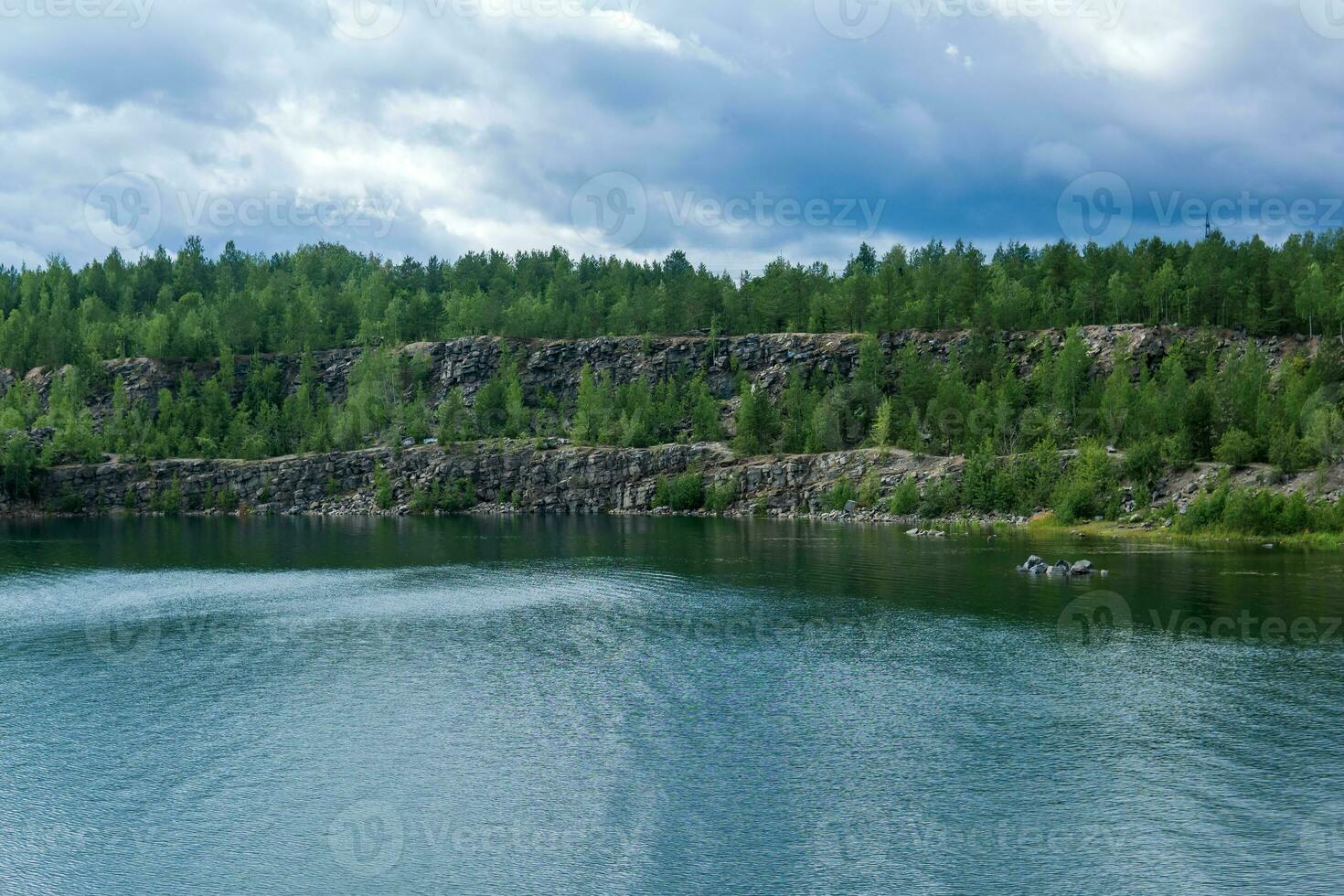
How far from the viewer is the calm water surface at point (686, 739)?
33156 mm

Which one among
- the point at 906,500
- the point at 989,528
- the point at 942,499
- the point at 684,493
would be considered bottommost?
the point at 989,528

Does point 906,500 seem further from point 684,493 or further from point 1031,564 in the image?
point 1031,564

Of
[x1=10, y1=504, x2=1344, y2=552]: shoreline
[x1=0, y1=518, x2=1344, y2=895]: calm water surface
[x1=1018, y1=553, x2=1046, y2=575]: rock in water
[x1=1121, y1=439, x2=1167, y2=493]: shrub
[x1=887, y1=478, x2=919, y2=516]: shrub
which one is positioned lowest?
[x1=0, y1=518, x2=1344, y2=895]: calm water surface

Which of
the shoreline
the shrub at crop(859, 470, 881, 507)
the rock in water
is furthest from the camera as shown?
the shrub at crop(859, 470, 881, 507)

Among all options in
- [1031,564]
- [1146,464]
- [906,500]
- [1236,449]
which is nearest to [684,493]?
[906,500]

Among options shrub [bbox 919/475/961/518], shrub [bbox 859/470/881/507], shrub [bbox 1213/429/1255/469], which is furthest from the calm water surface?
shrub [bbox 859/470/881/507]

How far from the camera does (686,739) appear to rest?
4503 cm

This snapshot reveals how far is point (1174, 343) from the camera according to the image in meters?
177

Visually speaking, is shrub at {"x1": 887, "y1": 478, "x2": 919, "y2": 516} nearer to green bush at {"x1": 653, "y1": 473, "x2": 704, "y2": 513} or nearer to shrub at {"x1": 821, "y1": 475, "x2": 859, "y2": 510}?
shrub at {"x1": 821, "y1": 475, "x2": 859, "y2": 510}

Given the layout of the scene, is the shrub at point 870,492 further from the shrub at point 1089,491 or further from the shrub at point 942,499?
the shrub at point 1089,491

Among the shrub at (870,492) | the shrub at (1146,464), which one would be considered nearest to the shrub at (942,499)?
the shrub at (870,492)

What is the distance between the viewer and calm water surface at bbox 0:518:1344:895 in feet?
109

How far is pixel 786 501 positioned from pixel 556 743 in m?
136

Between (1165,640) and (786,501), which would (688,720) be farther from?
(786,501)
